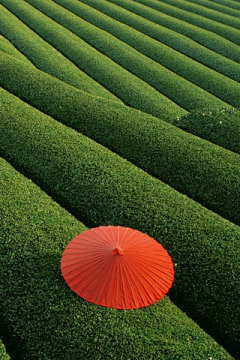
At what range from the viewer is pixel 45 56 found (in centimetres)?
2031

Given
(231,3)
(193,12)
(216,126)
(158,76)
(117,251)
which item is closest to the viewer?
(117,251)

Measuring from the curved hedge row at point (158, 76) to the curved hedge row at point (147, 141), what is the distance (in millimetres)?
5095

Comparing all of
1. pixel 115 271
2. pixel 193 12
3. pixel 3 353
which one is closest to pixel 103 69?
pixel 115 271

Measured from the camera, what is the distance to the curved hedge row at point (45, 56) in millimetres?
18141

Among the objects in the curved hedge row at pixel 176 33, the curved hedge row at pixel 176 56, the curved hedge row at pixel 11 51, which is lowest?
the curved hedge row at pixel 11 51

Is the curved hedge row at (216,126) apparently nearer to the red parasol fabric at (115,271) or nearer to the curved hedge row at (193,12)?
the red parasol fabric at (115,271)

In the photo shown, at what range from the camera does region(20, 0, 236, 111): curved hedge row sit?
726 inches

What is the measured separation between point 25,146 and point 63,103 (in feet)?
11.2

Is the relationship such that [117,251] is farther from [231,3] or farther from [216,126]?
[231,3]

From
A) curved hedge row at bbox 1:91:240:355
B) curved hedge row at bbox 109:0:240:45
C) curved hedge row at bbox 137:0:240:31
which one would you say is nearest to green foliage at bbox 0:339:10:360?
curved hedge row at bbox 1:91:240:355

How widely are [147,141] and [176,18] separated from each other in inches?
827

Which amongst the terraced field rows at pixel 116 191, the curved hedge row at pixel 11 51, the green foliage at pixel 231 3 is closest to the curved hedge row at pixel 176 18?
the green foliage at pixel 231 3

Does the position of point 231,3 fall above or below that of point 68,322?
above

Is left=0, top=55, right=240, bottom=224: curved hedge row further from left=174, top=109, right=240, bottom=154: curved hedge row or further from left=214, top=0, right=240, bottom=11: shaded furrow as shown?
left=214, top=0, right=240, bottom=11: shaded furrow
